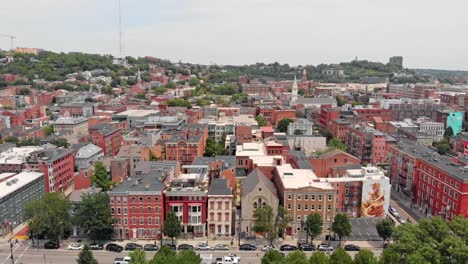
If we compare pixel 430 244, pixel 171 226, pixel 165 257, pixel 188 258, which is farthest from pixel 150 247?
pixel 430 244

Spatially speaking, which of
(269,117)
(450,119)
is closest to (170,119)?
(269,117)

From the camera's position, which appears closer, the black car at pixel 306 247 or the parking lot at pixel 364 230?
the black car at pixel 306 247

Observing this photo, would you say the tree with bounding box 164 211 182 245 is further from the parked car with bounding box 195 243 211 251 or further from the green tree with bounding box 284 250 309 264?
the green tree with bounding box 284 250 309 264

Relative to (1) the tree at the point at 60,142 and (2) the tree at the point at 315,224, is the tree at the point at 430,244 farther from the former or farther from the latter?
(1) the tree at the point at 60,142

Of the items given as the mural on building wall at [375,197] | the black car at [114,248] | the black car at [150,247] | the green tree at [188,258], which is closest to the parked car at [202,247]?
Result: the black car at [150,247]

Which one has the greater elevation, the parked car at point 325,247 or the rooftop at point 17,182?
the rooftop at point 17,182

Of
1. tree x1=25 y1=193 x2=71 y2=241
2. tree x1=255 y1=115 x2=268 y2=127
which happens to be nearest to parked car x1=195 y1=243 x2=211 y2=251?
tree x1=25 y1=193 x2=71 y2=241
